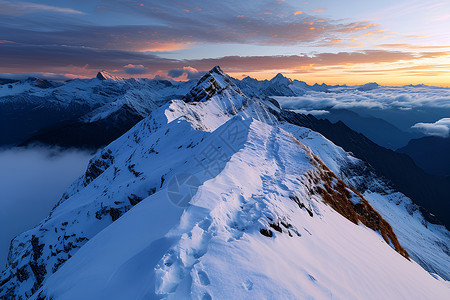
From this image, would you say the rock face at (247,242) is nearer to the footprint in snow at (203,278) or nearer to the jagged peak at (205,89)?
the footprint in snow at (203,278)

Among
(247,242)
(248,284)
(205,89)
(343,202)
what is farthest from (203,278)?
(205,89)

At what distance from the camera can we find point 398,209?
136 m

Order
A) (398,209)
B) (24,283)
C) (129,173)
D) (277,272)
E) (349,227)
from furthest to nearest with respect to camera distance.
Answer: (398,209) < (129,173) < (24,283) < (349,227) < (277,272)

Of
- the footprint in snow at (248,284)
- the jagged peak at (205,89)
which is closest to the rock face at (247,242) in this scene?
the footprint in snow at (248,284)

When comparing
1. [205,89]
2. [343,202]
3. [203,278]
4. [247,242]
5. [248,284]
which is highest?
[203,278]

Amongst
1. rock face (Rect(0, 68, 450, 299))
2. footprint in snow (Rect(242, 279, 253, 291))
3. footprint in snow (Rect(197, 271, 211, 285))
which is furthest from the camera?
rock face (Rect(0, 68, 450, 299))

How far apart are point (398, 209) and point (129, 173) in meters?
157

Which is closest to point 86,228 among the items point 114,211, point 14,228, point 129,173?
point 114,211

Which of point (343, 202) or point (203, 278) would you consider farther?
point (343, 202)

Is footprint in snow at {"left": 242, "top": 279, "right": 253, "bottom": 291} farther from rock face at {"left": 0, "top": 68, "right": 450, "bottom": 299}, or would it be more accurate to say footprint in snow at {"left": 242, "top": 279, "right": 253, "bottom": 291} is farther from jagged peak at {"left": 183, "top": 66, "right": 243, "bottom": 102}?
jagged peak at {"left": 183, "top": 66, "right": 243, "bottom": 102}

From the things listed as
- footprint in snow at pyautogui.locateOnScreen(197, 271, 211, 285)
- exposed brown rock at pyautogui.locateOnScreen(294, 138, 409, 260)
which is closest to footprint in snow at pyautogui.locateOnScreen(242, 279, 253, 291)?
footprint in snow at pyautogui.locateOnScreen(197, 271, 211, 285)

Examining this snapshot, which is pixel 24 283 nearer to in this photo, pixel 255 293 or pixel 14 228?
pixel 255 293

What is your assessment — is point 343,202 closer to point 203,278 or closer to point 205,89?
point 203,278

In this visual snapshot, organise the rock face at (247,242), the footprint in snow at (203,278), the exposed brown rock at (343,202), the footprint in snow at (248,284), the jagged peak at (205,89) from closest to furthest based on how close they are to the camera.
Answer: the footprint in snow at (203,278) → the footprint in snow at (248,284) → the rock face at (247,242) → the exposed brown rock at (343,202) → the jagged peak at (205,89)
